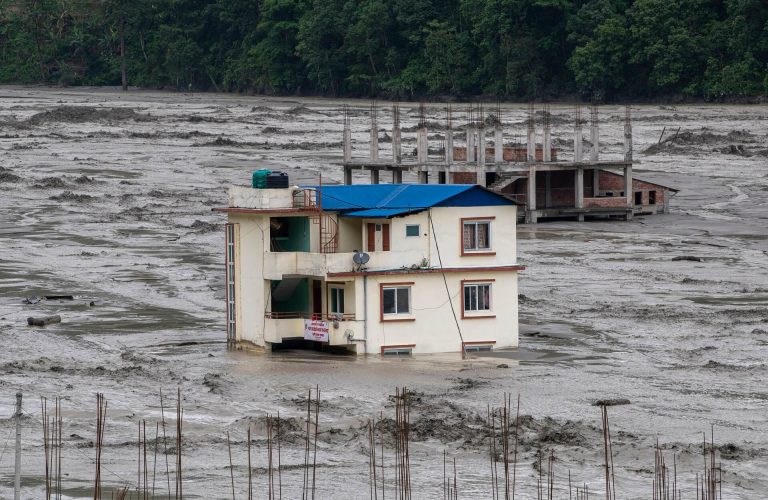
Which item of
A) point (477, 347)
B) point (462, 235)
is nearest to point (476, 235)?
point (462, 235)

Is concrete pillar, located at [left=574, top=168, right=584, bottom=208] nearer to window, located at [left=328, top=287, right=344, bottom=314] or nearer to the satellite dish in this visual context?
window, located at [left=328, top=287, right=344, bottom=314]

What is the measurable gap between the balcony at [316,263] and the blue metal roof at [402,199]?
0.86 metres

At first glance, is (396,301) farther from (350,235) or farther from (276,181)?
(276,181)

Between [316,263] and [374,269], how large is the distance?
1098 mm

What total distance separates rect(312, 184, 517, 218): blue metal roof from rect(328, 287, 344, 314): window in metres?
1.54

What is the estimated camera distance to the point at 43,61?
156 m

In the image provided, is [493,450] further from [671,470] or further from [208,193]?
[208,193]

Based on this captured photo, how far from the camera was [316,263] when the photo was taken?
1383 inches

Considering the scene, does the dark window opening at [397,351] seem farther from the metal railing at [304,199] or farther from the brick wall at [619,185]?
the brick wall at [619,185]

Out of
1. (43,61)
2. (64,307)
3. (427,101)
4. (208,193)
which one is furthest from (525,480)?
(43,61)

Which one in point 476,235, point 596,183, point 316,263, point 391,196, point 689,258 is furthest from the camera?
point 596,183

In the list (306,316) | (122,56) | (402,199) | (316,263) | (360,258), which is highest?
(122,56)

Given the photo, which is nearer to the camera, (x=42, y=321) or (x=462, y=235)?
(x=462, y=235)

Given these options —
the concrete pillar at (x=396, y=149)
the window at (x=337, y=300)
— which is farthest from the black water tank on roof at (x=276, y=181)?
the concrete pillar at (x=396, y=149)
